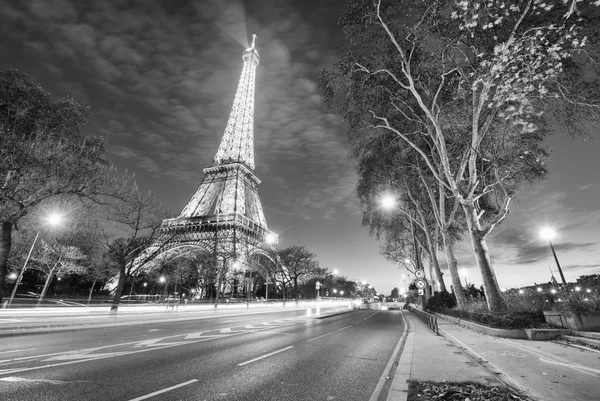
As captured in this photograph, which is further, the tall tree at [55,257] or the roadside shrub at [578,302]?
the tall tree at [55,257]

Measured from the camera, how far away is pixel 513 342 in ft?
31.8

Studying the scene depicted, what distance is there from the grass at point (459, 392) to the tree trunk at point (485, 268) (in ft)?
32.5

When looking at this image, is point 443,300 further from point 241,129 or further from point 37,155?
point 241,129

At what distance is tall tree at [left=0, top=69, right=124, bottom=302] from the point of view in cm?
1557

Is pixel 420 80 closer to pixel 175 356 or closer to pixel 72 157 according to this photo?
pixel 175 356

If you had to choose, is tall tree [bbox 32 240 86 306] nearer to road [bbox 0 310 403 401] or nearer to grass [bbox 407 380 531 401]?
road [bbox 0 310 403 401]

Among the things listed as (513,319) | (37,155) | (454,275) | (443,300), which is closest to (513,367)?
(513,319)

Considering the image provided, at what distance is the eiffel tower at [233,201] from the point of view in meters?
60.0

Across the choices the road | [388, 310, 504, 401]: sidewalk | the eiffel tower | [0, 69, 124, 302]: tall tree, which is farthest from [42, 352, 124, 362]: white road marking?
the eiffel tower

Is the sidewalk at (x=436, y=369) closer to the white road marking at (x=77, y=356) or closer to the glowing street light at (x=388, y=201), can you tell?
the white road marking at (x=77, y=356)

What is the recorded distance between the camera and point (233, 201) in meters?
66.4

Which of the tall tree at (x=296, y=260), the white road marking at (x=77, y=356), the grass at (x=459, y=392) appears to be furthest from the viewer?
the tall tree at (x=296, y=260)

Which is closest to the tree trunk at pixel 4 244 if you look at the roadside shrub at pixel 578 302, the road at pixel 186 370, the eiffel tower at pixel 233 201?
A: the road at pixel 186 370

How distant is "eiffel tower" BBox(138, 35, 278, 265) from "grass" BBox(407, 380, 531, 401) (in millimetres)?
46277
